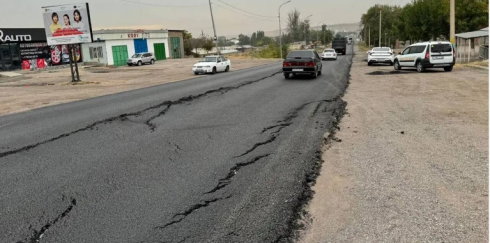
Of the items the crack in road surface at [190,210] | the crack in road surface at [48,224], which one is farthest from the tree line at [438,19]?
the crack in road surface at [48,224]

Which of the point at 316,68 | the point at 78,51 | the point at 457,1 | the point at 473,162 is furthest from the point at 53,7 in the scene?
the point at 457,1

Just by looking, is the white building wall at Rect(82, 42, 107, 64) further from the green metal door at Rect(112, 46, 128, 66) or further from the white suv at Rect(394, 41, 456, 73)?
the white suv at Rect(394, 41, 456, 73)

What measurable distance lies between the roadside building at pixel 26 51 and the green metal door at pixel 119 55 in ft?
20.3

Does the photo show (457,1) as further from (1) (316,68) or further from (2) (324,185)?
(2) (324,185)

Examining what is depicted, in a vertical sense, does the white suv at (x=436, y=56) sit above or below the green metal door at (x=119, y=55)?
below

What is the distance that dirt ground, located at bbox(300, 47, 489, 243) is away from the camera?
399 centimetres

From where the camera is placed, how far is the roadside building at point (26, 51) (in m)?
45.2

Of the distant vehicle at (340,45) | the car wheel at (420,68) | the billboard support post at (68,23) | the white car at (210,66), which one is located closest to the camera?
the car wheel at (420,68)

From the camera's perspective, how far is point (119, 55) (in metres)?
55.7

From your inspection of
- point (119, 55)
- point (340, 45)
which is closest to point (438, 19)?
point (340, 45)

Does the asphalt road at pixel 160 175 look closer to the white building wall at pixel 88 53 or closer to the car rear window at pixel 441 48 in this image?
the car rear window at pixel 441 48

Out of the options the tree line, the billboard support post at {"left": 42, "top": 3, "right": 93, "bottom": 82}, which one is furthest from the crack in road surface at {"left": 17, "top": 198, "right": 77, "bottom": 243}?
the tree line

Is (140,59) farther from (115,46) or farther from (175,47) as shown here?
(175,47)

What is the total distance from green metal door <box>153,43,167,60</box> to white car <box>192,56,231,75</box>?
32.8m
